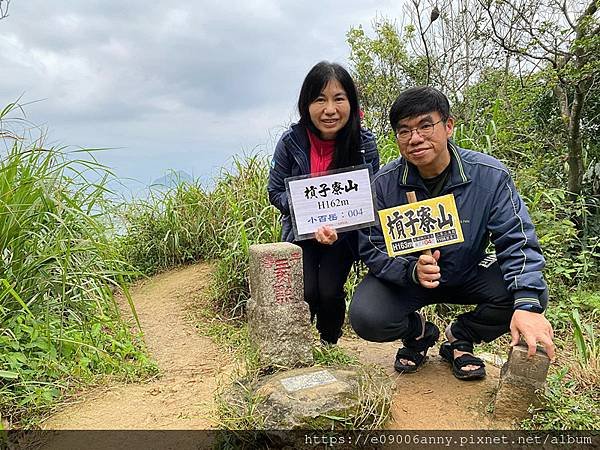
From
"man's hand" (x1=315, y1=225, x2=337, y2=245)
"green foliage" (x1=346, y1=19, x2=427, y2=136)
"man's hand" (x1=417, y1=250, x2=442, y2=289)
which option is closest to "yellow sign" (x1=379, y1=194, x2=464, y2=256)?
"man's hand" (x1=417, y1=250, x2=442, y2=289)

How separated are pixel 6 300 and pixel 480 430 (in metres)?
2.22

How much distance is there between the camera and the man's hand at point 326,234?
210cm

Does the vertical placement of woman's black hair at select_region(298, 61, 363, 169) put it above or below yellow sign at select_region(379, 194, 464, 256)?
above

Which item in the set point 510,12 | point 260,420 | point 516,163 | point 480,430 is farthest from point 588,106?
point 260,420

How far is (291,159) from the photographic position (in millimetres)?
2312

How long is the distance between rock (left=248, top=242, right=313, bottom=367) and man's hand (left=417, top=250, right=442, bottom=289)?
19.2 inches

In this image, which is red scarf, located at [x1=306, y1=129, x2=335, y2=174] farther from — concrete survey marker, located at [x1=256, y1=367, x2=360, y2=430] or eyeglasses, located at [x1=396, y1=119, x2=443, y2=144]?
concrete survey marker, located at [x1=256, y1=367, x2=360, y2=430]

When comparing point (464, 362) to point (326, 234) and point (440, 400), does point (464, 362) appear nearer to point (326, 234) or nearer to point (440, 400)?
point (440, 400)

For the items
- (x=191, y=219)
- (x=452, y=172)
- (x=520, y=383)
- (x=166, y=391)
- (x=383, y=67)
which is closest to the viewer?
(x=520, y=383)

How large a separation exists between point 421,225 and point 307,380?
0.74 meters

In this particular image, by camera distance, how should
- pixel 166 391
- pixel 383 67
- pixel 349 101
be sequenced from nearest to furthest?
pixel 349 101, pixel 166 391, pixel 383 67

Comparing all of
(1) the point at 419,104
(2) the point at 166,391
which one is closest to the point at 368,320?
(1) the point at 419,104

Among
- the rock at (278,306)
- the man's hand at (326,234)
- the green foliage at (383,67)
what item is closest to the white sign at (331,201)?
the man's hand at (326,234)

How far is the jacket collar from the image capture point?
6.63ft
